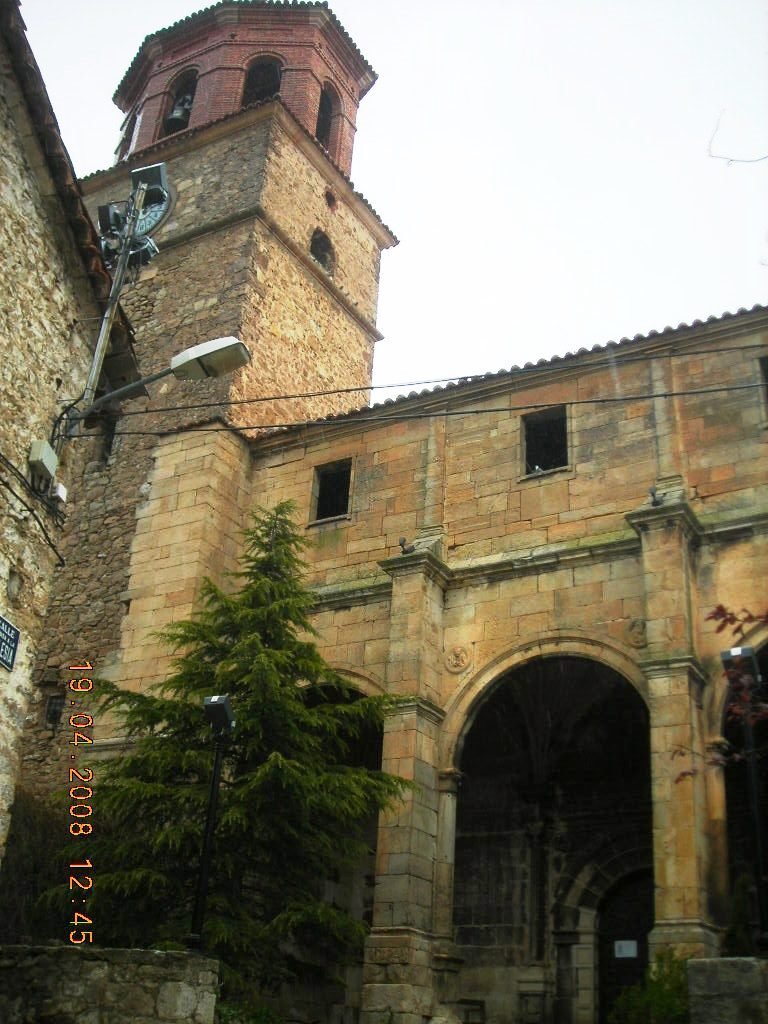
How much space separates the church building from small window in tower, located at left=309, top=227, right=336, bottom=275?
2431mm

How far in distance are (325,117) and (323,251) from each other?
4550 mm

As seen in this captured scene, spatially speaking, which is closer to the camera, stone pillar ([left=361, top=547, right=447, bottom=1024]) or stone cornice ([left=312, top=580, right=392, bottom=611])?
stone pillar ([left=361, top=547, right=447, bottom=1024])

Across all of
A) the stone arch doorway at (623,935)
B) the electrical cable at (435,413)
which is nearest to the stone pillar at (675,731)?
the electrical cable at (435,413)

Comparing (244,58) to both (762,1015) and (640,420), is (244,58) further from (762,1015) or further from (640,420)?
(762,1015)

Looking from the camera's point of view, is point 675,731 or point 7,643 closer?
point 7,643

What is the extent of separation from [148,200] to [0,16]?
2.63m

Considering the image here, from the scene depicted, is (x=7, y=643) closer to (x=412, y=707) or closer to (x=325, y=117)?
(x=412, y=707)

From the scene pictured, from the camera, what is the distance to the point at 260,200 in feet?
72.7

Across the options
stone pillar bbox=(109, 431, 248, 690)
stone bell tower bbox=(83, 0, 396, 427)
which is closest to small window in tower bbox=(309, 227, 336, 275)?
stone bell tower bbox=(83, 0, 396, 427)

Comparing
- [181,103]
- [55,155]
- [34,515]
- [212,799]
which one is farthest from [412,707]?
[181,103]

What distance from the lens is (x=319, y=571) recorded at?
1661cm

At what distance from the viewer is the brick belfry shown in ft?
59.1

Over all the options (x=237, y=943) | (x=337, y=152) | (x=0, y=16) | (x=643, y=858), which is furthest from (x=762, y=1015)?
(x=337, y=152)

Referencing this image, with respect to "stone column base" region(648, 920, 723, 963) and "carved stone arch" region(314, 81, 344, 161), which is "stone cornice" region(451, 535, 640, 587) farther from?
"carved stone arch" region(314, 81, 344, 161)
